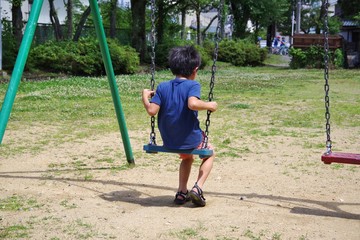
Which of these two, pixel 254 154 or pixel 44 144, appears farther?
pixel 44 144

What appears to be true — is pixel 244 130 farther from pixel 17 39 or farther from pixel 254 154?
pixel 17 39

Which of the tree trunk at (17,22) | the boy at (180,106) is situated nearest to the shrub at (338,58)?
the tree trunk at (17,22)

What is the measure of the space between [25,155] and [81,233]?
3246 mm

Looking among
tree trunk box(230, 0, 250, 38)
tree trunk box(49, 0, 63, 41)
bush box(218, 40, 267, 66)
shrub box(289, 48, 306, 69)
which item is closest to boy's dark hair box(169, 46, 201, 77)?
tree trunk box(49, 0, 63, 41)

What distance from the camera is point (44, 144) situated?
25.5 feet

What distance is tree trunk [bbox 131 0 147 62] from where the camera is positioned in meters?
27.6

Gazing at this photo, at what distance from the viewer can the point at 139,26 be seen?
27.8m

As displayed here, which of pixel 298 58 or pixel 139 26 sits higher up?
pixel 139 26

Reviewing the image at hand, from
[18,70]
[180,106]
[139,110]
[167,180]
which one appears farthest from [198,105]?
[139,110]

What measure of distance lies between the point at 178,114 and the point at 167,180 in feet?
4.82

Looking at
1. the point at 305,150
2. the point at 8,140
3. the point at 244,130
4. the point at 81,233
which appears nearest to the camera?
the point at 81,233

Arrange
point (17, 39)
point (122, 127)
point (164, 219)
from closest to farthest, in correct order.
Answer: point (164, 219)
point (122, 127)
point (17, 39)

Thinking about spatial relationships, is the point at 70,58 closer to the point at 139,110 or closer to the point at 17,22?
the point at 17,22

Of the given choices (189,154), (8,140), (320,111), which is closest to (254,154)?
(189,154)
